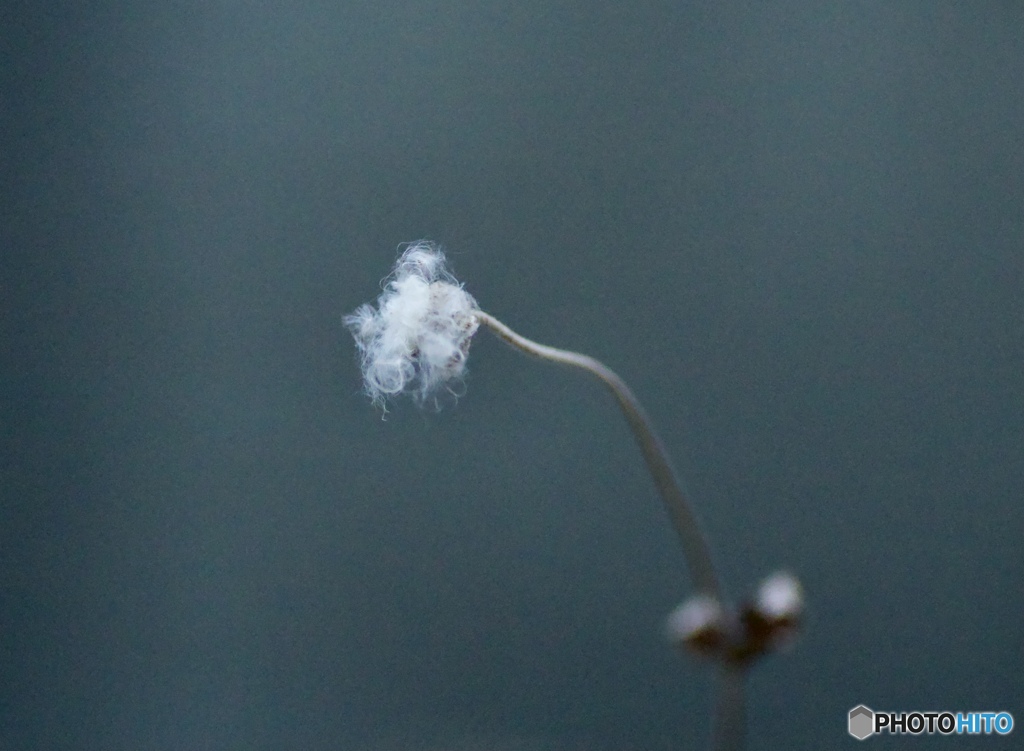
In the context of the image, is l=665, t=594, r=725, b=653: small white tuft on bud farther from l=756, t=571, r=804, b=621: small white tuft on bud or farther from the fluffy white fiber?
the fluffy white fiber

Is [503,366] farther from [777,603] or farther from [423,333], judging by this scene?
[777,603]

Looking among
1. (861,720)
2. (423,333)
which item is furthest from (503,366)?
(861,720)

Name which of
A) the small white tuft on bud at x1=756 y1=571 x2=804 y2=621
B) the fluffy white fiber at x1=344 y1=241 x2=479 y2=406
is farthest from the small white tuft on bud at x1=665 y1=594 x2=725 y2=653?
the fluffy white fiber at x1=344 y1=241 x2=479 y2=406

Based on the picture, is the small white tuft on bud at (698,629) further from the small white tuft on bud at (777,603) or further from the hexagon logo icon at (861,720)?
the hexagon logo icon at (861,720)

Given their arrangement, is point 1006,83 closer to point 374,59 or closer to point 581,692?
point 374,59

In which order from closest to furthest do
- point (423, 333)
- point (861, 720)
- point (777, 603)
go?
1. point (777, 603)
2. point (423, 333)
3. point (861, 720)

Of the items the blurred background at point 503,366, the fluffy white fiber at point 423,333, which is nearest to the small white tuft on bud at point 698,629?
the fluffy white fiber at point 423,333
